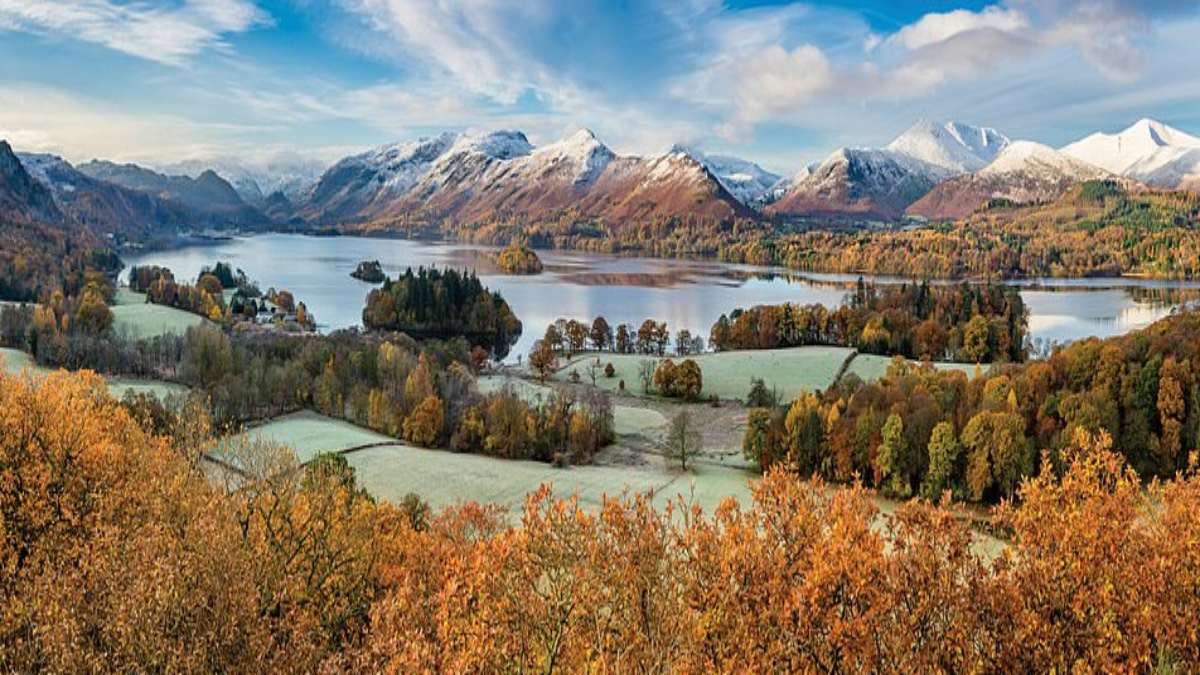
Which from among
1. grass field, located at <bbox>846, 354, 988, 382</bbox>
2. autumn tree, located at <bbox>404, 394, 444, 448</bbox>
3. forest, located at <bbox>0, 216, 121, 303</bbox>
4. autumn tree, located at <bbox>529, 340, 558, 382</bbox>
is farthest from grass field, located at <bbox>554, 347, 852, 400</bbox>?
forest, located at <bbox>0, 216, 121, 303</bbox>

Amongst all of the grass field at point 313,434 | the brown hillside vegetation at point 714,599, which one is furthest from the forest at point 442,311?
the brown hillside vegetation at point 714,599

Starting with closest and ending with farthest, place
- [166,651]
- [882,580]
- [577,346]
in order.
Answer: [166,651] → [882,580] → [577,346]

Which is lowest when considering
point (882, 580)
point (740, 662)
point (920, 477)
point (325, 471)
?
point (920, 477)

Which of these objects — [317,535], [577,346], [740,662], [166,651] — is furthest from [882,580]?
[577,346]

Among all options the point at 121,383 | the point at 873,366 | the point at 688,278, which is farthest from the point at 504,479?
the point at 688,278

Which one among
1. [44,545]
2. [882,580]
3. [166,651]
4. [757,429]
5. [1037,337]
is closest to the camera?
[166,651]

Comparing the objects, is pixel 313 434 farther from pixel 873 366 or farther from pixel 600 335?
pixel 873 366

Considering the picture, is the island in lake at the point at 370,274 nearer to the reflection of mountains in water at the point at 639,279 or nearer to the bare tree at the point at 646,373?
the reflection of mountains in water at the point at 639,279

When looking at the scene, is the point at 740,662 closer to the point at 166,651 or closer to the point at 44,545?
the point at 166,651
